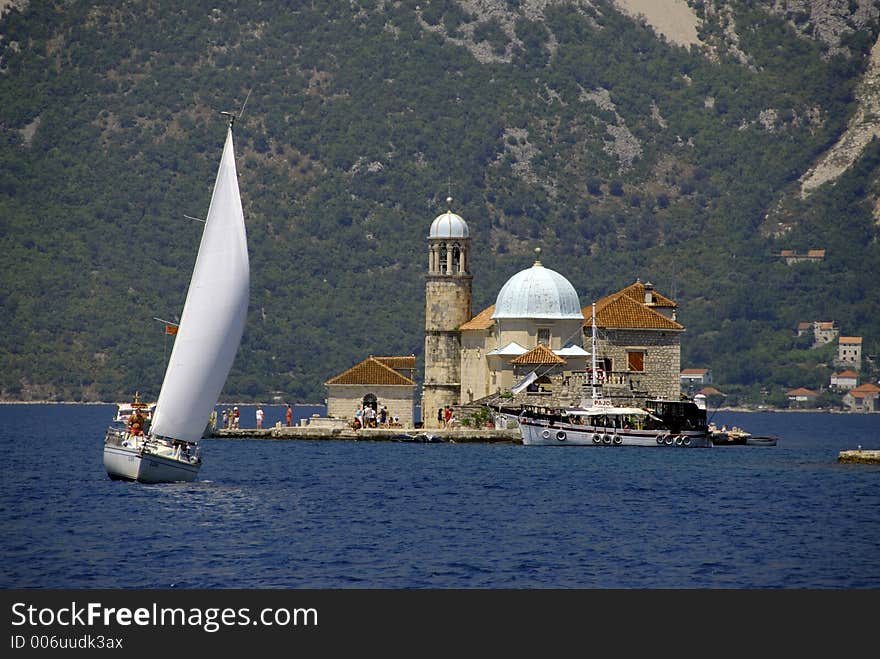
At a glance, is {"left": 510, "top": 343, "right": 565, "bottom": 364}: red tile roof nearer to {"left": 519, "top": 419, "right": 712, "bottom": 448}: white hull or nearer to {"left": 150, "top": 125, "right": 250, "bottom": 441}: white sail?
{"left": 519, "top": 419, "right": 712, "bottom": 448}: white hull

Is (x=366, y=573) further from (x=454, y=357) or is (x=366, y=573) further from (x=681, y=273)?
(x=681, y=273)

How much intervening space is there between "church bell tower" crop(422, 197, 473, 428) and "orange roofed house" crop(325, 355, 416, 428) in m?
1.86

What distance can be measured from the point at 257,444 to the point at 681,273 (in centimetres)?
12303

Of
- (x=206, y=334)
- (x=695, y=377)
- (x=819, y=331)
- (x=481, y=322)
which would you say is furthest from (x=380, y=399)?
(x=819, y=331)

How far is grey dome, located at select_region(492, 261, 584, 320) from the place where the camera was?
8062 cm

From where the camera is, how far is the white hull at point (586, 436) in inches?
2933

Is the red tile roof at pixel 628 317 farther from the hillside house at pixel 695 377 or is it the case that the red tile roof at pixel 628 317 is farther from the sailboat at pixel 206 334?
the hillside house at pixel 695 377

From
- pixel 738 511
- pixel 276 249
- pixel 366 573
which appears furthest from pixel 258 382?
pixel 366 573

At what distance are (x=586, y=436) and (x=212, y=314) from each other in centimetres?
3195

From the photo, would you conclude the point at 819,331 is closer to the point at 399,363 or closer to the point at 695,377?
→ the point at 695,377

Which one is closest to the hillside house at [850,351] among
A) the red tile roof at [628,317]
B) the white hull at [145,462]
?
the red tile roof at [628,317]

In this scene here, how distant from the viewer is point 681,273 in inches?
7643

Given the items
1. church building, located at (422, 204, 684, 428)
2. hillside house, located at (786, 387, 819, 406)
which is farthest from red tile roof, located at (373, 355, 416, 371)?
hillside house, located at (786, 387, 819, 406)

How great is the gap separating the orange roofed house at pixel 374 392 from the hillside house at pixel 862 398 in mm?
104276
